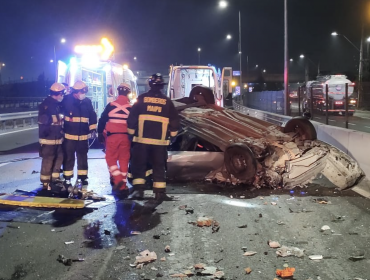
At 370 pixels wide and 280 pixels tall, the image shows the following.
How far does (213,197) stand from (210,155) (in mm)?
1094

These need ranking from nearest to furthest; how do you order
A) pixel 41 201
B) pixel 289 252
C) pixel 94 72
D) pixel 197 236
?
1. pixel 289 252
2. pixel 197 236
3. pixel 41 201
4. pixel 94 72

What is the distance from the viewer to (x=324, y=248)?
163 inches

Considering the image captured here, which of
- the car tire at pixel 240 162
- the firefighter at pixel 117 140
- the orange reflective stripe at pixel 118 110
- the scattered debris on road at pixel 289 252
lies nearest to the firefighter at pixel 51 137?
the firefighter at pixel 117 140

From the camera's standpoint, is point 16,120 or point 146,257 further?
point 16,120

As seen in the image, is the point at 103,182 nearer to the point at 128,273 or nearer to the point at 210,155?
the point at 210,155

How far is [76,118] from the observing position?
6.60m

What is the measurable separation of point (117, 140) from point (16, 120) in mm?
19288

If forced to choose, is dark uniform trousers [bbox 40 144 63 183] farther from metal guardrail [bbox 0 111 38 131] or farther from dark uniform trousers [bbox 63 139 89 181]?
metal guardrail [bbox 0 111 38 131]

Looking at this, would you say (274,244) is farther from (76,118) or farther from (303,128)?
(76,118)

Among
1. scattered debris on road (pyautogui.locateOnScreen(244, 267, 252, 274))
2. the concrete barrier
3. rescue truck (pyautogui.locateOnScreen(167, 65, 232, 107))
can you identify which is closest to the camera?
scattered debris on road (pyautogui.locateOnScreen(244, 267, 252, 274))

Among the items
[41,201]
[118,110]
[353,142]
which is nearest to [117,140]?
[118,110]

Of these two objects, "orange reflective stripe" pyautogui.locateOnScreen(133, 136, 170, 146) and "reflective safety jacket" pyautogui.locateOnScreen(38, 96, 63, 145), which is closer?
"orange reflective stripe" pyautogui.locateOnScreen(133, 136, 170, 146)

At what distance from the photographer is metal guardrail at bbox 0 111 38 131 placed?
67.3ft

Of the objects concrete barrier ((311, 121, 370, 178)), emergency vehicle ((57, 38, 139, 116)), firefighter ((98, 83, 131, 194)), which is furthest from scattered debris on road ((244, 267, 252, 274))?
emergency vehicle ((57, 38, 139, 116))
